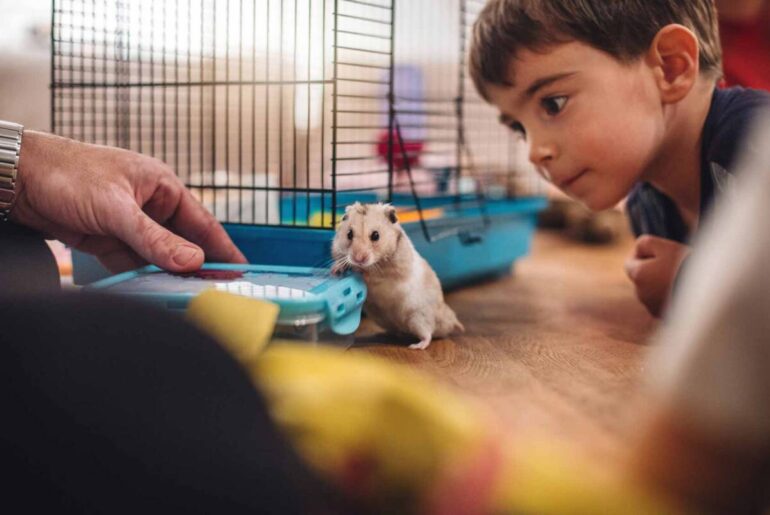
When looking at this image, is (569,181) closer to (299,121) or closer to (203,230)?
(203,230)

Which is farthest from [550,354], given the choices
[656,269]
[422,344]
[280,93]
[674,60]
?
[280,93]

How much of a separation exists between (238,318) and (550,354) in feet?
1.61

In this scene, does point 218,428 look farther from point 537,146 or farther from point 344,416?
point 537,146

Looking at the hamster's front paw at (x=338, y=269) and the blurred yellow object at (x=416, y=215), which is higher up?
the blurred yellow object at (x=416, y=215)

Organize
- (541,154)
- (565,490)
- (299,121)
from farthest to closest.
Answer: (299,121), (541,154), (565,490)

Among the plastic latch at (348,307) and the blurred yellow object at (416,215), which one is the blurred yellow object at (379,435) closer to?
the plastic latch at (348,307)

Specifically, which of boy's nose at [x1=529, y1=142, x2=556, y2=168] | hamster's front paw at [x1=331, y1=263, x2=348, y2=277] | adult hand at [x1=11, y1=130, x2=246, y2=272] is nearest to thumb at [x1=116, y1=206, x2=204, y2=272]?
adult hand at [x1=11, y1=130, x2=246, y2=272]

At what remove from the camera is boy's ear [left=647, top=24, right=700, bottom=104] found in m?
1.30

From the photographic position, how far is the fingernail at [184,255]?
1107 millimetres

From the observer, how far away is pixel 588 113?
4.32 ft

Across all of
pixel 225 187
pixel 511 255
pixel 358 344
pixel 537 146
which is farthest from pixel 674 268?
pixel 225 187

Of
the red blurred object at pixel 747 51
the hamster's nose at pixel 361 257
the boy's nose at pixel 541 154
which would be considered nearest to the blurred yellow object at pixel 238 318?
the hamster's nose at pixel 361 257

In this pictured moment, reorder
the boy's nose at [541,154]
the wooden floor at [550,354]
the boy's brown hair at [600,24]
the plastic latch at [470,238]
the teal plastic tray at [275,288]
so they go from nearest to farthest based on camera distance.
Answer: the wooden floor at [550,354] → the teal plastic tray at [275,288] → the boy's brown hair at [600,24] → the boy's nose at [541,154] → the plastic latch at [470,238]

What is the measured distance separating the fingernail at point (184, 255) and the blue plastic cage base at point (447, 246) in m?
0.22
